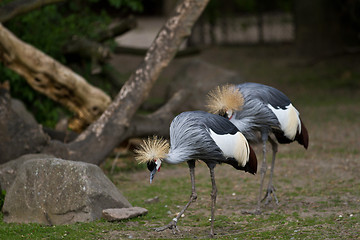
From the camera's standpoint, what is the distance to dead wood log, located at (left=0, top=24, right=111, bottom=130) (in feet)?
26.0

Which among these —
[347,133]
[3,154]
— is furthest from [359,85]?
[3,154]

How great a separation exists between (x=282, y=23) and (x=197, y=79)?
28.2ft

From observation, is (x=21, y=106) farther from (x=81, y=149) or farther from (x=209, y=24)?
(x=209, y=24)

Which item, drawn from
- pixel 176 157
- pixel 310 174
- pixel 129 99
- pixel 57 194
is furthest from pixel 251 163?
pixel 129 99

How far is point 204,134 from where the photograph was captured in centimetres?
524

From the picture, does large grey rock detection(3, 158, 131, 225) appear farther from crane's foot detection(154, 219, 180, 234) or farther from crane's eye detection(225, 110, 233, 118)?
crane's eye detection(225, 110, 233, 118)

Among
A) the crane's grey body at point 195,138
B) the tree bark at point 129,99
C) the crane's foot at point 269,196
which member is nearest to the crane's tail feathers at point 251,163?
the crane's grey body at point 195,138

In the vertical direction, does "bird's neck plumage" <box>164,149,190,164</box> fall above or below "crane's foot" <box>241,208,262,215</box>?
above

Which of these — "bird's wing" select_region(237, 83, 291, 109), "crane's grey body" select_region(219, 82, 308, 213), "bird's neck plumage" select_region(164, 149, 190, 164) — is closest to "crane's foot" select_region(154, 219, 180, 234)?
"bird's neck plumage" select_region(164, 149, 190, 164)

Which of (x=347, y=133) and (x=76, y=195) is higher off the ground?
(x=76, y=195)

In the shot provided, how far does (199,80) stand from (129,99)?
429 centimetres

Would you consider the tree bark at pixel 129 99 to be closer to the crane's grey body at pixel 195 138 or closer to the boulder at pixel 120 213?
the boulder at pixel 120 213

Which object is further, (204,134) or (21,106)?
(21,106)

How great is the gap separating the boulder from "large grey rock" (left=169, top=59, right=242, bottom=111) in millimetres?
5675
